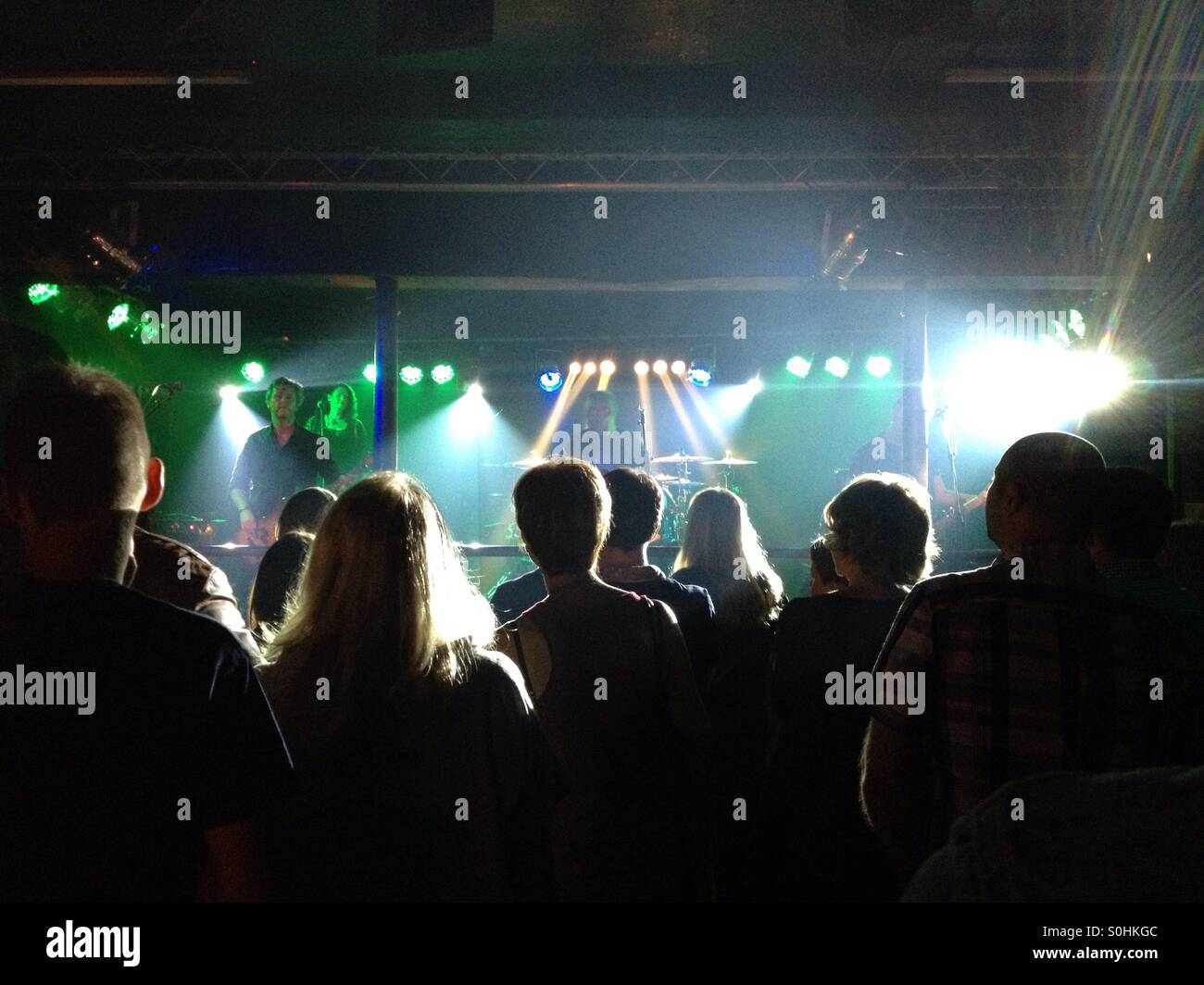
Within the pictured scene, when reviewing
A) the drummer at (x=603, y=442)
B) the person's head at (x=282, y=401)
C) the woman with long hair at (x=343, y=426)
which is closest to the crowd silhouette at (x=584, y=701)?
the person's head at (x=282, y=401)

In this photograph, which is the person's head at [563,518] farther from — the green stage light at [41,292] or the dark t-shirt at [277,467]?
the green stage light at [41,292]

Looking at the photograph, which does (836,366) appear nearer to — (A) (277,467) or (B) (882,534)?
(A) (277,467)

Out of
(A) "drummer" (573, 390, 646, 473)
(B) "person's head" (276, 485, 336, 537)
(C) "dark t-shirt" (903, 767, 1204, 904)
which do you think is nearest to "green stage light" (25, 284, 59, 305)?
(A) "drummer" (573, 390, 646, 473)

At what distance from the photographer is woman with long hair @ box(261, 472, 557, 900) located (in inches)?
62.5

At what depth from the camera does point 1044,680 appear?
5.87 ft

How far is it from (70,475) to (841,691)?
5.82 ft

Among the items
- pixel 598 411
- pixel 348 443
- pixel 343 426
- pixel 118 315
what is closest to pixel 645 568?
pixel 118 315

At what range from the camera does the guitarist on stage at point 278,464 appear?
5.77m

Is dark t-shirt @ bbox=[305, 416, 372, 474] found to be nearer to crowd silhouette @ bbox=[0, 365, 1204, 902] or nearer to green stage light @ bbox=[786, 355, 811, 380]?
green stage light @ bbox=[786, 355, 811, 380]

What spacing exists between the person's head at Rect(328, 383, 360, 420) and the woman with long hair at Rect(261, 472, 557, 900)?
8680 mm

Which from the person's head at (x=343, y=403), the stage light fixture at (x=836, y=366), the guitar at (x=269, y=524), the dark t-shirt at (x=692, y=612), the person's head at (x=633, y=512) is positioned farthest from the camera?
the person's head at (x=343, y=403)

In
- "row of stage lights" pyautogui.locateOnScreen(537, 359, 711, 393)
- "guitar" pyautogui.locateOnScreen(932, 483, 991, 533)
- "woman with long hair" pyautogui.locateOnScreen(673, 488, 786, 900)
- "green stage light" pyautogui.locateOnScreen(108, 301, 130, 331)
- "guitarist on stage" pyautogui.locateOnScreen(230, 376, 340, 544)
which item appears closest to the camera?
"woman with long hair" pyautogui.locateOnScreen(673, 488, 786, 900)
